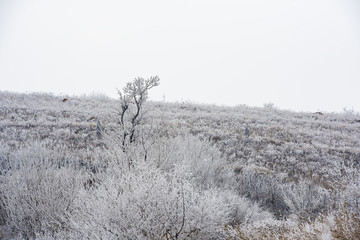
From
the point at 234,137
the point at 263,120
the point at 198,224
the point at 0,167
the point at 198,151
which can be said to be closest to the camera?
the point at 198,224

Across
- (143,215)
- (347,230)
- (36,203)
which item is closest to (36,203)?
(36,203)

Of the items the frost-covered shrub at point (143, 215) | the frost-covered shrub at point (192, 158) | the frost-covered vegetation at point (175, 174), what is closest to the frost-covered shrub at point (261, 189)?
the frost-covered vegetation at point (175, 174)

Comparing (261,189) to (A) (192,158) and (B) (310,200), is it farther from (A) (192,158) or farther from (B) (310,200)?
(A) (192,158)

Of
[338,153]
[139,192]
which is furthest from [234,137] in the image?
[139,192]

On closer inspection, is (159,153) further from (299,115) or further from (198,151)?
(299,115)

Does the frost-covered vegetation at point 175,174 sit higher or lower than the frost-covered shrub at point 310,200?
higher

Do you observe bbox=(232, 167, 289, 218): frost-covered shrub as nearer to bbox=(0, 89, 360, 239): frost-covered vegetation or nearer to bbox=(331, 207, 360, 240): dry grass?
bbox=(0, 89, 360, 239): frost-covered vegetation

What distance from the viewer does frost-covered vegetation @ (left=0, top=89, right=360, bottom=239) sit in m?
3.53

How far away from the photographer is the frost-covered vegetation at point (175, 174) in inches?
139

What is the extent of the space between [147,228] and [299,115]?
20.2 meters

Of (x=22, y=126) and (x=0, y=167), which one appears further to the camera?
(x=22, y=126)

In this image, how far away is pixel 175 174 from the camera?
387 centimetres

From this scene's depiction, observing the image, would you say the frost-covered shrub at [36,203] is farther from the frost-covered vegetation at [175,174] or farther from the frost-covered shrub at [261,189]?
the frost-covered shrub at [261,189]

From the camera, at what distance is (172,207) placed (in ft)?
11.7
